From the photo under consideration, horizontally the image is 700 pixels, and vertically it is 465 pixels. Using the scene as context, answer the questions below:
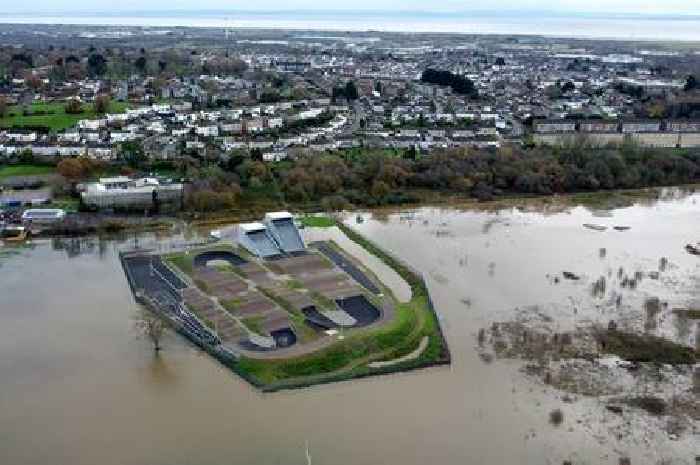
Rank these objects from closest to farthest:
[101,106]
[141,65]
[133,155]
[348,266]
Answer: [348,266] → [133,155] → [101,106] → [141,65]

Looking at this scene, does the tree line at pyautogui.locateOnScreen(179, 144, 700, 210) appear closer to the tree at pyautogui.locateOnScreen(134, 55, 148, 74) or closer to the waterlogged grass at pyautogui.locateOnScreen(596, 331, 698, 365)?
the waterlogged grass at pyautogui.locateOnScreen(596, 331, 698, 365)

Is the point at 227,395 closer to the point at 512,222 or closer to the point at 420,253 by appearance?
the point at 420,253

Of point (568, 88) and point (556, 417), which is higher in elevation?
point (568, 88)

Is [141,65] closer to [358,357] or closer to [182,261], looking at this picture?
[182,261]

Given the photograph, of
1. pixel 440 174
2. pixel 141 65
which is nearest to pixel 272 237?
pixel 440 174

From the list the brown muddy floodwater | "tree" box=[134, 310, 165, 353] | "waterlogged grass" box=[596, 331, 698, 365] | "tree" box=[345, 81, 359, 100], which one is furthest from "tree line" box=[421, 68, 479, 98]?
"tree" box=[134, 310, 165, 353]

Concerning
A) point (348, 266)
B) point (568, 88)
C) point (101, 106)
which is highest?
point (568, 88)
